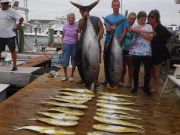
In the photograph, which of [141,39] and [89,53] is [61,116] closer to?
[89,53]

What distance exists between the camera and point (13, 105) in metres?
5.19

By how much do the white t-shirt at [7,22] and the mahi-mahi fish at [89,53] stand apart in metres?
1.97

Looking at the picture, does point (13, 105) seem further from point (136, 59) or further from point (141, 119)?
point (136, 59)

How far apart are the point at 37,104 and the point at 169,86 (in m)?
3.07

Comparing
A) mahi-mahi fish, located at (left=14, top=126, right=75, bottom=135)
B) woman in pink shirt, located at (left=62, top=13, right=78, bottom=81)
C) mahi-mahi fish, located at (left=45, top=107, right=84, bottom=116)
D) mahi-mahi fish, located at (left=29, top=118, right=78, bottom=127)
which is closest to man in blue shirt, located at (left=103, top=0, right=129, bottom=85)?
woman in pink shirt, located at (left=62, top=13, right=78, bottom=81)

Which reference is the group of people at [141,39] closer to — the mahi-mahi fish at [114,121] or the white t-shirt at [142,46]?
the white t-shirt at [142,46]

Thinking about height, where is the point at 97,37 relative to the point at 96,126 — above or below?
above

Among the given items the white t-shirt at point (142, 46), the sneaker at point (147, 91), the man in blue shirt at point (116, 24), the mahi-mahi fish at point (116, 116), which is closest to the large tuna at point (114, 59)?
the man in blue shirt at point (116, 24)

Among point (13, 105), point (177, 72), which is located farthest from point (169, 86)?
point (13, 105)

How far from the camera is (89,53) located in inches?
235

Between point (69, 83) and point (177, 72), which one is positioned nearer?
point (177, 72)

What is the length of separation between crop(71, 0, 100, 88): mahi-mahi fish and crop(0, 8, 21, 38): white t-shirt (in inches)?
77.6

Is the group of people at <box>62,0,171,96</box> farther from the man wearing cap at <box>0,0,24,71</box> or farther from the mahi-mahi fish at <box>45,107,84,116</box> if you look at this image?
the mahi-mahi fish at <box>45,107,84,116</box>

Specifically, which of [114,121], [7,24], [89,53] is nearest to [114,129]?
[114,121]
